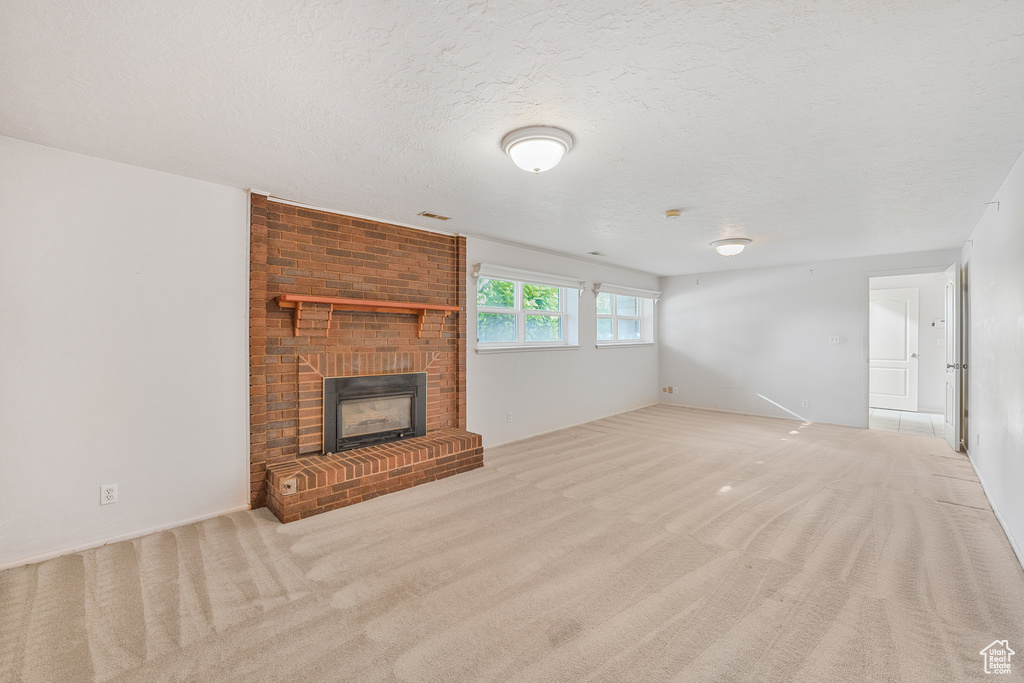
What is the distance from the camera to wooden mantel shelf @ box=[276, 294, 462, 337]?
320 cm

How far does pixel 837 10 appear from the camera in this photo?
137 centimetres

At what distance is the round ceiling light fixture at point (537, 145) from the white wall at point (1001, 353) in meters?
2.60

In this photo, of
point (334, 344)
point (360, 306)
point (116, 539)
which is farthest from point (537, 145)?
point (116, 539)

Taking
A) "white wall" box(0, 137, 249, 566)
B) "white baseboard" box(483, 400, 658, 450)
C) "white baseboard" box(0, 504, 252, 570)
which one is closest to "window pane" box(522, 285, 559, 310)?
"white baseboard" box(483, 400, 658, 450)

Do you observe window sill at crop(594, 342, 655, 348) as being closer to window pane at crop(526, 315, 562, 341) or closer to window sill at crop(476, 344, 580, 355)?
window sill at crop(476, 344, 580, 355)

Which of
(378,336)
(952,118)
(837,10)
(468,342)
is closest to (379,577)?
(378,336)

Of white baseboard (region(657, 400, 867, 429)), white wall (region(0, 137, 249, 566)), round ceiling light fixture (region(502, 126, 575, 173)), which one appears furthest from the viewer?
white baseboard (region(657, 400, 867, 429))

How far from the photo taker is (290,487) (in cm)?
289

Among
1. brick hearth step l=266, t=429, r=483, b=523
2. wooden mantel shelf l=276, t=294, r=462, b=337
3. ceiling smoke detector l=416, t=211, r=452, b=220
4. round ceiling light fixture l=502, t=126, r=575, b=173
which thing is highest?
ceiling smoke detector l=416, t=211, r=452, b=220

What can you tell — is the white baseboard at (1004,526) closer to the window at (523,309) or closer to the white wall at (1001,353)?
the white wall at (1001,353)

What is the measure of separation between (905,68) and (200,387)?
4.13 meters

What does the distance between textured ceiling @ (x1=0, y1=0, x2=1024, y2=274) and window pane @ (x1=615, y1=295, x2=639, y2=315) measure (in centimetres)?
380

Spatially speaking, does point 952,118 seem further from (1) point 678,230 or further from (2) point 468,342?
(2) point 468,342

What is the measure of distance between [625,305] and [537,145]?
17.5ft
